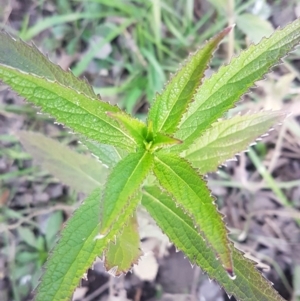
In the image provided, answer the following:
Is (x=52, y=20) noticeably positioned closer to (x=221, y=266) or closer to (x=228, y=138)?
(x=228, y=138)

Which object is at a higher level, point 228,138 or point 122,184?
point 228,138

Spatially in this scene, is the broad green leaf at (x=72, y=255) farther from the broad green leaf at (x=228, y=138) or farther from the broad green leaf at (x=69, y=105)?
the broad green leaf at (x=228, y=138)

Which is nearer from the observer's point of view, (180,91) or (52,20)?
(180,91)

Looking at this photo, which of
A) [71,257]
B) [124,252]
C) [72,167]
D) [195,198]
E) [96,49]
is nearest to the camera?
[195,198]

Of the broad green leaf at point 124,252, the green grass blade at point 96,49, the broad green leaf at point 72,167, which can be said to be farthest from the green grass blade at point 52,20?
the broad green leaf at point 124,252

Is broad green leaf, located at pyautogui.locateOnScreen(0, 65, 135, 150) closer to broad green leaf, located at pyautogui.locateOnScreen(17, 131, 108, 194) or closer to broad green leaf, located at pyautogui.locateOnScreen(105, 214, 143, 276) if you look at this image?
broad green leaf, located at pyautogui.locateOnScreen(105, 214, 143, 276)

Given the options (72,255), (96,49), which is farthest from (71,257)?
(96,49)

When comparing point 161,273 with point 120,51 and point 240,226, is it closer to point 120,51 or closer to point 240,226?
point 240,226

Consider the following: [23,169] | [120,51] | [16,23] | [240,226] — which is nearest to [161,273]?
[240,226]
